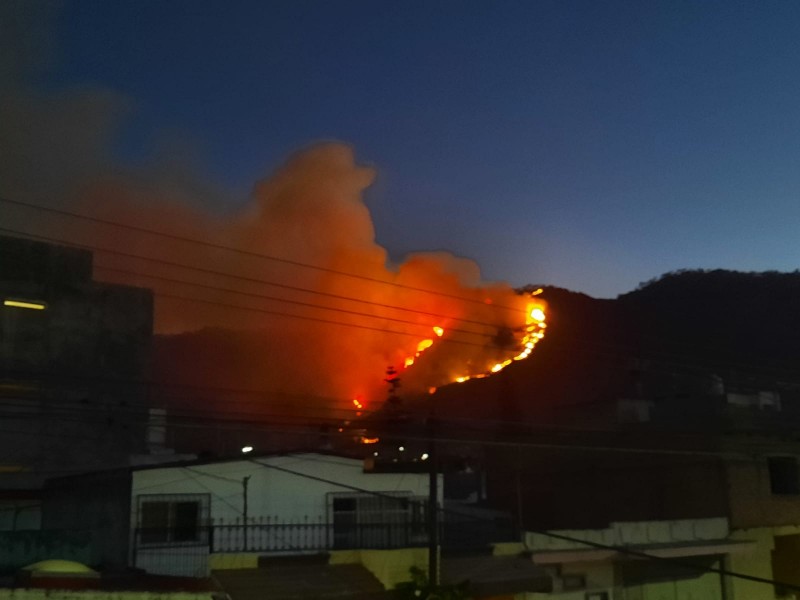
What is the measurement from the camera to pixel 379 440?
3491 centimetres

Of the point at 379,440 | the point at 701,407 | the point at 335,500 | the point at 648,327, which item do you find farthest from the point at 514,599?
the point at 648,327

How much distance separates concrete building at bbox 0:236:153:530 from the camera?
35.8 meters

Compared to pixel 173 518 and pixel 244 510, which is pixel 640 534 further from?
pixel 173 518

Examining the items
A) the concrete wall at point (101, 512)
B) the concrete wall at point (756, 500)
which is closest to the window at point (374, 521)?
the concrete wall at point (101, 512)

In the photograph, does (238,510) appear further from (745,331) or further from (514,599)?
(745,331)

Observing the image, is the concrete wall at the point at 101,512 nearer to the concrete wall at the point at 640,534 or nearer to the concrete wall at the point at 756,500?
the concrete wall at the point at 640,534

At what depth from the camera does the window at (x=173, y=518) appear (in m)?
21.2

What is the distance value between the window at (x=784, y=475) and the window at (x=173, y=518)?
2246 centimetres

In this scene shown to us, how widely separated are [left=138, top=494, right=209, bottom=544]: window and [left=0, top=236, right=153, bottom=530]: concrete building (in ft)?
42.9

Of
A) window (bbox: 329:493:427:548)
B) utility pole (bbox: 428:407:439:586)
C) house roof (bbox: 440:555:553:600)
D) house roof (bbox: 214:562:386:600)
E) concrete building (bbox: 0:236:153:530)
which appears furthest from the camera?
concrete building (bbox: 0:236:153:530)

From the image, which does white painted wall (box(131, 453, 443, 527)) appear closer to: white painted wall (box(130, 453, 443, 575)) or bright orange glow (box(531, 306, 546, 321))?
white painted wall (box(130, 453, 443, 575))

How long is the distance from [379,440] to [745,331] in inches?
2045

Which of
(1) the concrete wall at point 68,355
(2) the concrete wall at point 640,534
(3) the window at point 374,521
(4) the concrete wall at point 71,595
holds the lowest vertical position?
(4) the concrete wall at point 71,595

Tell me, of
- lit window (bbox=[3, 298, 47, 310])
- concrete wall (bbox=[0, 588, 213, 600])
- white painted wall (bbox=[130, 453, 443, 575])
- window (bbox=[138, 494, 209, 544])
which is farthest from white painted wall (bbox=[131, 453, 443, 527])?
lit window (bbox=[3, 298, 47, 310])
